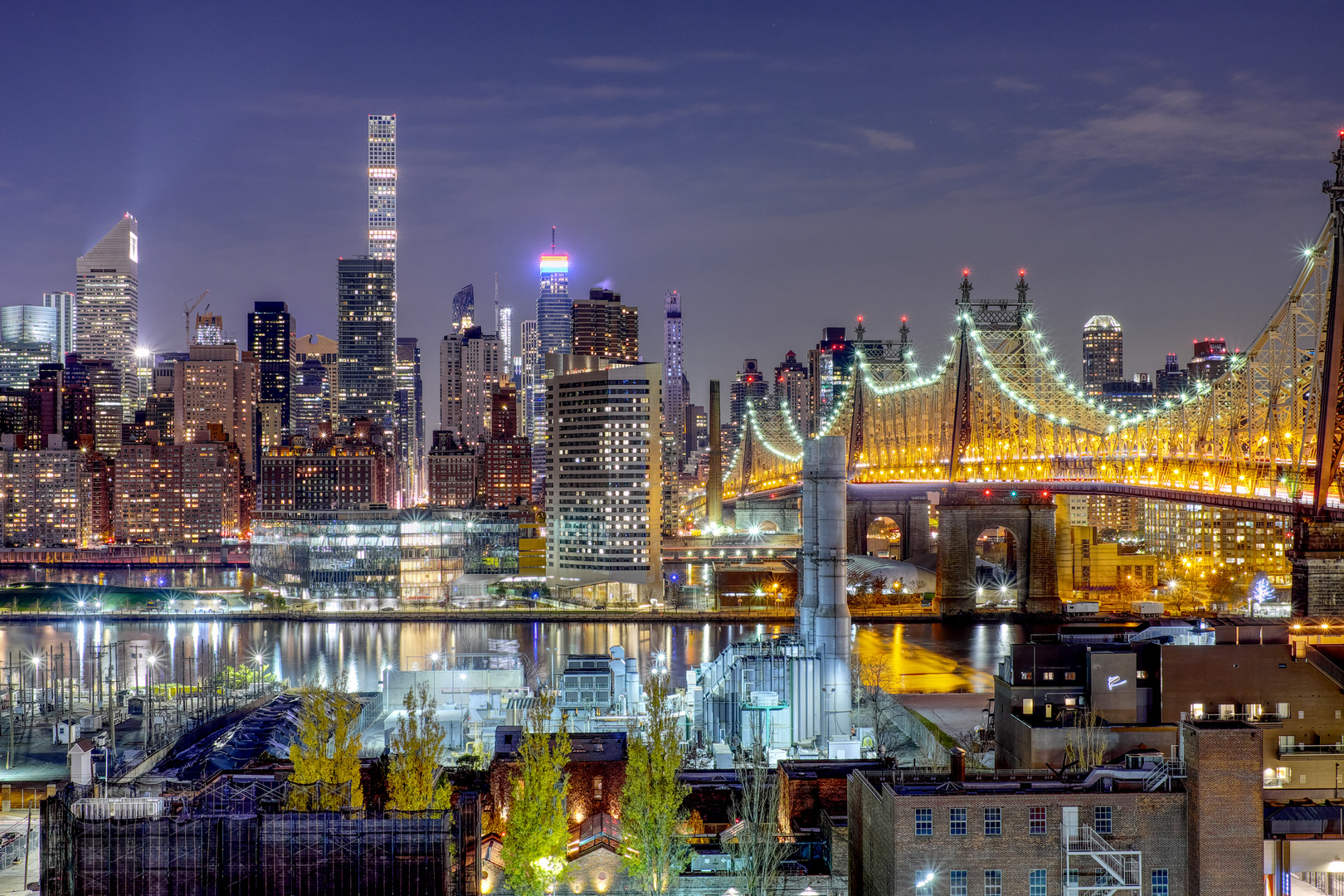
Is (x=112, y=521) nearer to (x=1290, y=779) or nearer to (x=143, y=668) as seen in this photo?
(x=143, y=668)

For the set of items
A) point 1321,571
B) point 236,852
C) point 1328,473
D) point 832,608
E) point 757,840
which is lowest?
point 757,840

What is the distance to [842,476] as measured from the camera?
2197 cm

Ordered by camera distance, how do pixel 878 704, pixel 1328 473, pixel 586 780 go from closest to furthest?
pixel 586 780 < pixel 1328 473 < pixel 878 704

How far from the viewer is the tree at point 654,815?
50.3ft

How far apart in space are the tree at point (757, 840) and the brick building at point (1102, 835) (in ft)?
6.64

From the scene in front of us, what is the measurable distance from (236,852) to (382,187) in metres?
182

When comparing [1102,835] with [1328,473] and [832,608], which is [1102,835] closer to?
[832,608]

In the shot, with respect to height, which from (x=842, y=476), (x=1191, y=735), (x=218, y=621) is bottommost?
(x=218, y=621)

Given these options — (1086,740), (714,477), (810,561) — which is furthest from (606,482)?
(1086,740)

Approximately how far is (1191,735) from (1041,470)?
123 ft

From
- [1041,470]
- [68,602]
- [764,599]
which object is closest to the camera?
[1041,470]

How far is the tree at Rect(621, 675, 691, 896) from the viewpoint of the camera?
15344mm

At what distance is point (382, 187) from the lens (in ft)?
616

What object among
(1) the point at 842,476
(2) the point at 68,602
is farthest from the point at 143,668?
(1) the point at 842,476
